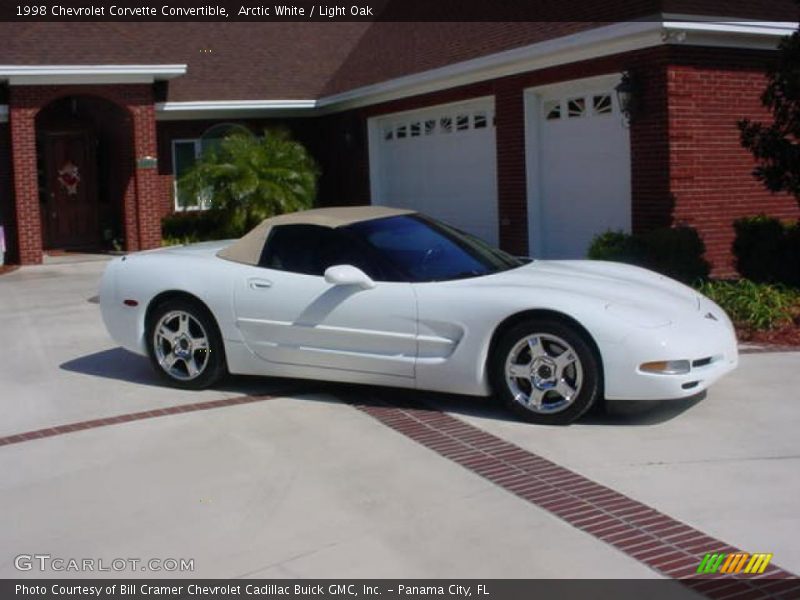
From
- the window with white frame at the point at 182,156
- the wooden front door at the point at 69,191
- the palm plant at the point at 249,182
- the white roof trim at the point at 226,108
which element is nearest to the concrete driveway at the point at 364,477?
the palm plant at the point at 249,182

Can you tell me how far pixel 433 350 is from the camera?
6.94 m

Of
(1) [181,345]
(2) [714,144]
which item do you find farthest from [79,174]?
(1) [181,345]

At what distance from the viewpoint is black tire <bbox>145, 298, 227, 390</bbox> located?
7805 millimetres

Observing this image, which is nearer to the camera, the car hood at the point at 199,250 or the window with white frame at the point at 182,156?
the car hood at the point at 199,250

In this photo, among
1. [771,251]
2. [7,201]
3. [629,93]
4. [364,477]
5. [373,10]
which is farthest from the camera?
[373,10]

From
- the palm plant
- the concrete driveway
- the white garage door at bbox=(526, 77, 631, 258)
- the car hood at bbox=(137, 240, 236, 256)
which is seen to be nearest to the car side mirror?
the concrete driveway

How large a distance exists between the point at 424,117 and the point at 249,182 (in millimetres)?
3292

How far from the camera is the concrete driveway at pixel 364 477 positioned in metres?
4.70

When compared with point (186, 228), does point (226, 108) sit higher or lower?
higher

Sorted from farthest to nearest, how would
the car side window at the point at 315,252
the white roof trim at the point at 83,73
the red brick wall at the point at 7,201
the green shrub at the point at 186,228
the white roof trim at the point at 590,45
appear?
the green shrub at the point at 186,228, the red brick wall at the point at 7,201, the white roof trim at the point at 83,73, the white roof trim at the point at 590,45, the car side window at the point at 315,252

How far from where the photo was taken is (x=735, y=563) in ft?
14.6

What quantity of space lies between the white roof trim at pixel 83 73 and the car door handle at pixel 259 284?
1151 cm

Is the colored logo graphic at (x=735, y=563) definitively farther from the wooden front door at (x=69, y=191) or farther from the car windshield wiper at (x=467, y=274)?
the wooden front door at (x=69, y=191)

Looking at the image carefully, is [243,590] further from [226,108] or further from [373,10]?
[373,10]
